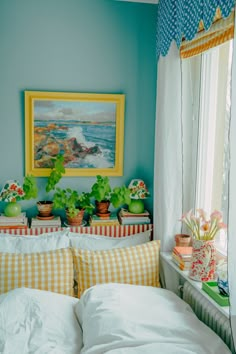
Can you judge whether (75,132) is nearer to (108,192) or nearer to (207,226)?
(108,192)

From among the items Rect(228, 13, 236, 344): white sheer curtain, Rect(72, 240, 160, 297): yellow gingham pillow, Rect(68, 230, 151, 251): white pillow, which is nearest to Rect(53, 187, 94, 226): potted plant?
Rect(68, 230, 151, 251): white pillow

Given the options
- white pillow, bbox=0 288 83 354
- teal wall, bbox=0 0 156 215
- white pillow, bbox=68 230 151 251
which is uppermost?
teal wall, bbox=0 0 156 215

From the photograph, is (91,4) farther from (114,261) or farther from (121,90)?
(114,261)

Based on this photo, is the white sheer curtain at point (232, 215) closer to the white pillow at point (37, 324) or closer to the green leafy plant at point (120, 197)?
the white pillow at point (37, 324)

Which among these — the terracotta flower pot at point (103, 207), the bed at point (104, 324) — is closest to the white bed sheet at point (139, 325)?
the bed at point (104, 324)

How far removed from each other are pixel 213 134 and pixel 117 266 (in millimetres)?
1025

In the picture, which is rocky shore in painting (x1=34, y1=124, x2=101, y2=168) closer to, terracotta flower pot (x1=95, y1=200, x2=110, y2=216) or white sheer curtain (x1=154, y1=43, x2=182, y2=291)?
terracotta flower pot (x1=95, y1=200, x2=110, y2=216)

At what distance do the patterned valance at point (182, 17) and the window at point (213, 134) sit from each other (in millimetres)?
263

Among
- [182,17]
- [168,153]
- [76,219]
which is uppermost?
[182,17]

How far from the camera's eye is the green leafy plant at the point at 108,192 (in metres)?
2.95

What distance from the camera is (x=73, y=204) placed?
9.64 feet

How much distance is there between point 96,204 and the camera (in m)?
3.11

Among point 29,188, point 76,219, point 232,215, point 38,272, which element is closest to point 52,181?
point 29,188

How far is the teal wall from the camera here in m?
2.90
